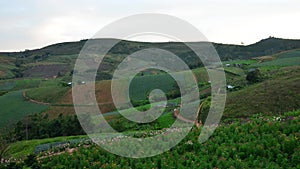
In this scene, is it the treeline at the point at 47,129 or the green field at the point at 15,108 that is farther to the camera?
the green field at the point at 15,108

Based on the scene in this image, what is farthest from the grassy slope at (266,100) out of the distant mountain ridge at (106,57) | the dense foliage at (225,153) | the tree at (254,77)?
the distant mountain ridge at (106,57)

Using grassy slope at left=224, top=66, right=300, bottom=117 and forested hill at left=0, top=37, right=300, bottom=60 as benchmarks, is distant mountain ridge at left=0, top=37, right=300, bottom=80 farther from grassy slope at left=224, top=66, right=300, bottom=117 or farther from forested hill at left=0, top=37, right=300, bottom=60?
grassy slope at left=224, top=66, right=300, bottom=117

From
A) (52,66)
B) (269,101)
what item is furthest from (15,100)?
(52,66)

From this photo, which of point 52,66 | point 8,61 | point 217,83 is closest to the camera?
point 217,83

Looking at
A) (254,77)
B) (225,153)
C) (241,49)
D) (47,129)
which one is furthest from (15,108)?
(241,49)

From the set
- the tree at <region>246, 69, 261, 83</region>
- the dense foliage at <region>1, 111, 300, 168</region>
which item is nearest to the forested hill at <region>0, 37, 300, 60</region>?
the tree at <region>246, 69, 261, 83</region>

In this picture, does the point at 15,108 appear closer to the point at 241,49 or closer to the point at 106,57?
the point at 106,57

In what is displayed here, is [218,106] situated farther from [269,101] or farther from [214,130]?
[214,130]

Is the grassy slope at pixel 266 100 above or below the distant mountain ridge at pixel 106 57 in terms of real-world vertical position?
below

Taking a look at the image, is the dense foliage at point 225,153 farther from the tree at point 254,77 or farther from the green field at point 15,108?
the green field at point 15,108
